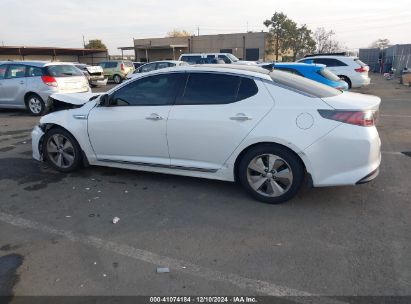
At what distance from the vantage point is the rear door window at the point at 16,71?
11055 mm

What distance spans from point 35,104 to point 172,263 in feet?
31.5

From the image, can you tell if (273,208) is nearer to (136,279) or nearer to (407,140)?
(136,279)

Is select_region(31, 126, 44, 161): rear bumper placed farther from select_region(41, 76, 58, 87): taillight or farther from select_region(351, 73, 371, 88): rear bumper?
select_region(351, 73, 371, 88): rear bumper

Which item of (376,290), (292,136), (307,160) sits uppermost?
(292,136)

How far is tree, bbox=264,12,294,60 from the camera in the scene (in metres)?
58.2

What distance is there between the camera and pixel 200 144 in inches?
175

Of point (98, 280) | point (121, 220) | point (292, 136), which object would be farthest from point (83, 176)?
point (292, 136)

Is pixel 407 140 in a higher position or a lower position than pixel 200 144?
lower

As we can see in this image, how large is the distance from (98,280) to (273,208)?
2096mm

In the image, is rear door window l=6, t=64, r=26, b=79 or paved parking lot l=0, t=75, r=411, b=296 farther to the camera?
rear door window l=6, t=64, r=26, b=79

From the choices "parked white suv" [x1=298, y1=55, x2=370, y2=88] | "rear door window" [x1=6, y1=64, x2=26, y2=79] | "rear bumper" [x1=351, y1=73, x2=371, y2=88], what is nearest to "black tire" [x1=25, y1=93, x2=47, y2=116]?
"rear door window" [x1=6, y1=64, x2=26, y2=79]

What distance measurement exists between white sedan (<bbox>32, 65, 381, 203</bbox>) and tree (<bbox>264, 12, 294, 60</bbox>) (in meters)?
56.4

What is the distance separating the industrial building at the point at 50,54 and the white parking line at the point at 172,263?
43.0 metres

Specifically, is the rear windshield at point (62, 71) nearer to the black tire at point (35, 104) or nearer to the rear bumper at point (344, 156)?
the black tire at point (35, 104)
